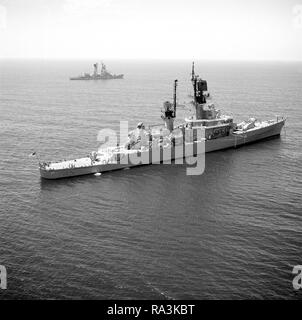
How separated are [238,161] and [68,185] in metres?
31.2

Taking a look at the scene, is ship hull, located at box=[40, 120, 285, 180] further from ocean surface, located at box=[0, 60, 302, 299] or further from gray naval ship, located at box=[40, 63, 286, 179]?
ocean surface, located at box=[0, 60, 302, 299]

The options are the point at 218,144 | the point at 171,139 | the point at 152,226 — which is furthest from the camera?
the point at 218,144

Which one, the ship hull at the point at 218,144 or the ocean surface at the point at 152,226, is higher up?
the ship hull at the point at 218,144

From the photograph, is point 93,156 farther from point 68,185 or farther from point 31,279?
point 31,279

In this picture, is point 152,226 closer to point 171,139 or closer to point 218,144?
point 171,139

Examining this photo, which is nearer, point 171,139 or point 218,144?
point 171,139

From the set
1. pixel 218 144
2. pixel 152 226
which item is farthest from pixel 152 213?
pixel 218 144

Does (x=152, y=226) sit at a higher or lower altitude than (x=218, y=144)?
lower

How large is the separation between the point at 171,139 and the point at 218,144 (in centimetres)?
1137

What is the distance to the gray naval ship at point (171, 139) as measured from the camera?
65500 millimetres

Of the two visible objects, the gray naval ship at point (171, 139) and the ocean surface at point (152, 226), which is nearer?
the ocean surface at point (152, 226)

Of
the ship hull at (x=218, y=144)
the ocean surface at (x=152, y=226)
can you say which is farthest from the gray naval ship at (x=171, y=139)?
the ocean surface at (x=152, y=226)

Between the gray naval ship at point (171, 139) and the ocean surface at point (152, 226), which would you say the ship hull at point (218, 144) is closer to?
the gray naval ship at point (171, 139)

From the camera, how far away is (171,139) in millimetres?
73438
